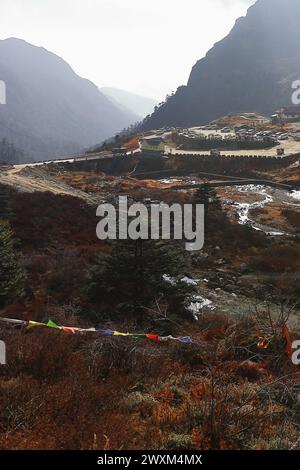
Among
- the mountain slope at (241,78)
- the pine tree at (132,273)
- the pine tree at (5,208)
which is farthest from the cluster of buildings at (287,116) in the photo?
the pine tree at (132,273)

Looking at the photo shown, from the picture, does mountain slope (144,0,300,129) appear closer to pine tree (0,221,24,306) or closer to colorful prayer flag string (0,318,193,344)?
pine tree (0,221,24,306)

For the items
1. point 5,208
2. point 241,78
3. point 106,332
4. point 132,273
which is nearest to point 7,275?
point 132,273

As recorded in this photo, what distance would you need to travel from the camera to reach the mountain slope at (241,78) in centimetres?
16388

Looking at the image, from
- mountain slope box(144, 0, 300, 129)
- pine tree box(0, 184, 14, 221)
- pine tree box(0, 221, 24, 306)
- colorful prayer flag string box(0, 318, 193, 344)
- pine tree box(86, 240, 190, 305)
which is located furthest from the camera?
mountain slope box(144, 0, 300, 129)

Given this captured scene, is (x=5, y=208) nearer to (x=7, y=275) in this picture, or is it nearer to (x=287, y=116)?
(x=7, y=275)

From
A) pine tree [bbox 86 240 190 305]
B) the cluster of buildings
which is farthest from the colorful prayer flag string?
the cluster of buildings

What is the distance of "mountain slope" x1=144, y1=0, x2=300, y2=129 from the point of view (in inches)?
6452

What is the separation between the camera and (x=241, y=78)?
175125mm

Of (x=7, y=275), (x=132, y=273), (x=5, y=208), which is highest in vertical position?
(x=5, y=208)

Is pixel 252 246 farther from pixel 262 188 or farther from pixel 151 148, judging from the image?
pixel 151 148

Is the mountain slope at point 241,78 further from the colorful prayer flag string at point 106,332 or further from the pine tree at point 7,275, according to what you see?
the colorful prayer flag string at point 106,332

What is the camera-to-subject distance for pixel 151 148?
243ft

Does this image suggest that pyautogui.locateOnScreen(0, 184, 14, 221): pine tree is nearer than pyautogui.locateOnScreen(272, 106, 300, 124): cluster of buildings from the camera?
Yes
